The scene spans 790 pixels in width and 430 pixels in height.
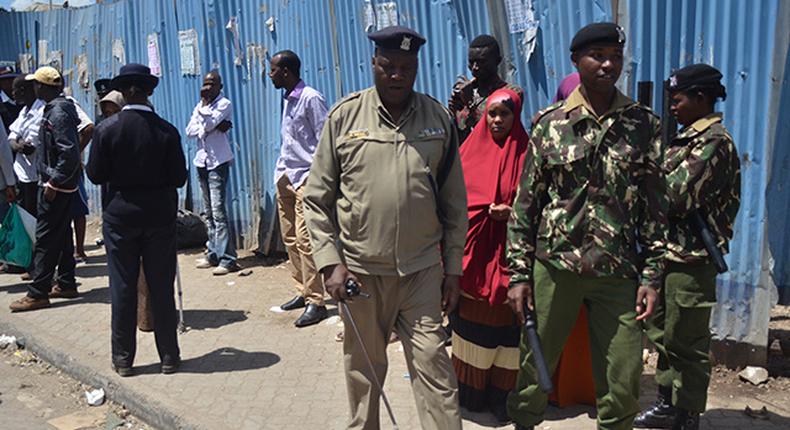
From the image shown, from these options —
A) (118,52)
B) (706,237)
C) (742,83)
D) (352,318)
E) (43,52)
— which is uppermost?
(43,52)

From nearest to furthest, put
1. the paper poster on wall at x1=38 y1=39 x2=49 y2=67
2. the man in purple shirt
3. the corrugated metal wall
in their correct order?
the corrugated metal wall
the man in purple shirt
the paper poster on wall at x1=38 y1=39 x2=49 y2=67

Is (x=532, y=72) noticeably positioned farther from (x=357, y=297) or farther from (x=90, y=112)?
(x=90, y=112)

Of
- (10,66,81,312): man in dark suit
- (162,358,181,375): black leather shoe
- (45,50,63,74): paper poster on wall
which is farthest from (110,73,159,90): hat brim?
(45,50,63,74): paper poster on wall

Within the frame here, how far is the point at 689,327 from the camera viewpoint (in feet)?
12.3

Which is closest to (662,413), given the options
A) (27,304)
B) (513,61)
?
(513,61)

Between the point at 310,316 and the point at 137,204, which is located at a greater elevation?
the point at 137,204

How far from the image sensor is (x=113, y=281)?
4949 millimetres

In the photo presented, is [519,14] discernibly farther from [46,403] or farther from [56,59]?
[56,59]

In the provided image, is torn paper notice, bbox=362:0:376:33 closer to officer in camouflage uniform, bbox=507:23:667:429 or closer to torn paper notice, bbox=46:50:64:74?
officer in camouflage uniform, bbox=507:23:667:429

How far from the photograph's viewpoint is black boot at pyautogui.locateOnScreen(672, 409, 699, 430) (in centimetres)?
381

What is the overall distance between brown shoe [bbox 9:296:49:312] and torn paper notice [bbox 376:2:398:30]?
3.90 m

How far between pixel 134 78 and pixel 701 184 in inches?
136

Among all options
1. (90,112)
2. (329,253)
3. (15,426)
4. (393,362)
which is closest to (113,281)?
(15,426)

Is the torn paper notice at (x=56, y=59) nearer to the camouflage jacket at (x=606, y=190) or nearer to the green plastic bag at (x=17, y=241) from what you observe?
the green plastic bag at (x=17, y=241)
